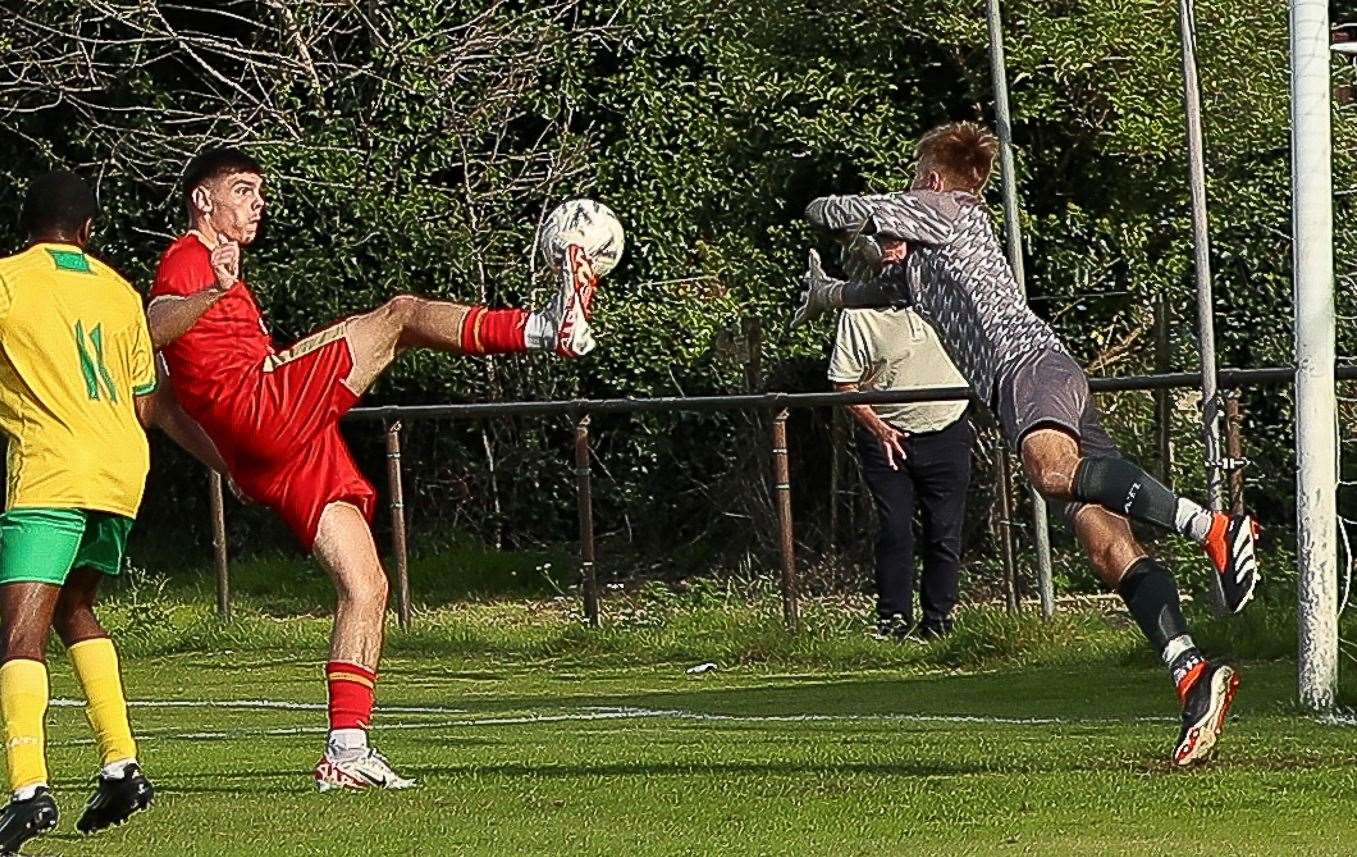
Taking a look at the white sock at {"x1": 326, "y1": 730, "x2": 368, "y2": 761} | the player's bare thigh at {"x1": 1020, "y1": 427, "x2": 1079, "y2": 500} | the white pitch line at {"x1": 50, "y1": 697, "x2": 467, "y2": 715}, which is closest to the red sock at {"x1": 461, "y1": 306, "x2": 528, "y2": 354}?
the white sock at {"x1": 326, "y1": 730, "x2": 368, "y2": 761}

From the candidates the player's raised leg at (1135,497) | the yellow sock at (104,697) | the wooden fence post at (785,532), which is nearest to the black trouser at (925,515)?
the wooden fence post at (785,532)

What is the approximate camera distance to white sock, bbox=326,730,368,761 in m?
8.51

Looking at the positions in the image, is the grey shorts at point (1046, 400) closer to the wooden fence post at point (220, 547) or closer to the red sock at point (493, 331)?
the red sock at point (493, 331)

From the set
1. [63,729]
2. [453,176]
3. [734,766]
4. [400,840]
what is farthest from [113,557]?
[453,176]

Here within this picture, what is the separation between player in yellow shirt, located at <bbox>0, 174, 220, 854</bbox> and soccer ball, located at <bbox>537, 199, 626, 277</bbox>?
4.53ft

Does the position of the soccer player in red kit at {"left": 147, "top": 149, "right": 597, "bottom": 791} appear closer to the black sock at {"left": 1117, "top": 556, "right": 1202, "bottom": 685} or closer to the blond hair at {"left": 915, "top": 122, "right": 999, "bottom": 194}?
the blond hair at {"left": 915, "top": 122, "right": 999, "bottom": 194}

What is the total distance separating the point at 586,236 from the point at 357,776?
6.00 feet

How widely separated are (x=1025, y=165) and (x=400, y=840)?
1242cm

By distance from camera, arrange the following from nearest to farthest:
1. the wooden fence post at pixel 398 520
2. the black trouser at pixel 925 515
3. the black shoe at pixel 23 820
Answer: the black shoe at pixel 23 820 < the black trouser at pixel 925 515 < the wooden fence post at pixel 398 520

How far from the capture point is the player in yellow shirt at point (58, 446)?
761 cm

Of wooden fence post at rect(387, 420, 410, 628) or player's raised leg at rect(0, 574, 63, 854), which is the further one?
wooden fence post at rect(387, 420, 410, 628)

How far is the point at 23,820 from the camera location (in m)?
7.25

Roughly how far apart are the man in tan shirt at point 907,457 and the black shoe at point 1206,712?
7.07 metres

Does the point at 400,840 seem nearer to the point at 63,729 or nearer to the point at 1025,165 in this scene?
the point at 63,729
